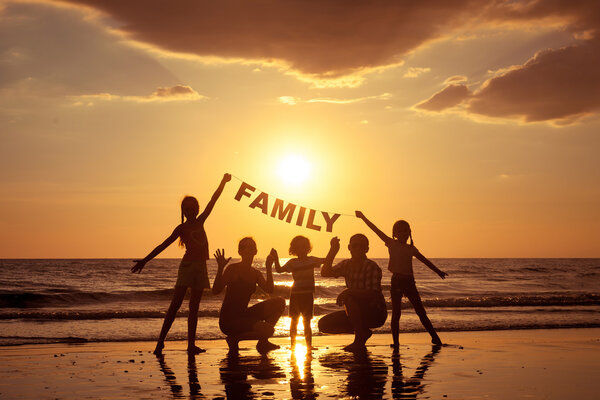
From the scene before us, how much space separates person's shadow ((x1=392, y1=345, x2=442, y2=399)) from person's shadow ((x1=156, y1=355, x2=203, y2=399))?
2258 mm

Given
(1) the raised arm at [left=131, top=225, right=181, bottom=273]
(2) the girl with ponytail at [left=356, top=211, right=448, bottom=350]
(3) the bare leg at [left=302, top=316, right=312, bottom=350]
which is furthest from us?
(2) the girl with ponytail at [left=356, top=211, right=448, bottom=350]

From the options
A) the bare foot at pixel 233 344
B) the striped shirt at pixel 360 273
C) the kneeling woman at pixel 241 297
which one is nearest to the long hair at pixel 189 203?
the kneeling woman at pixel 241 297

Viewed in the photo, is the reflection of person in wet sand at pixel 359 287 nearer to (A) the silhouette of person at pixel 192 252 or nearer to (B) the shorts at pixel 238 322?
(B) the shorts at pixel 238 322

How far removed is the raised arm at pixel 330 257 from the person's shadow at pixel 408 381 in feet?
5.68

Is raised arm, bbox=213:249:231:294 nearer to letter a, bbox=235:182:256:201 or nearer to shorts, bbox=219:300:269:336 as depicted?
shorts, bbox=219:300:269:336

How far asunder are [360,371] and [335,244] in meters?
2.45

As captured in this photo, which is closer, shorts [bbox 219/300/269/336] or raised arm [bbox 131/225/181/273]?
raised arm [bbox 131/225/181/273]

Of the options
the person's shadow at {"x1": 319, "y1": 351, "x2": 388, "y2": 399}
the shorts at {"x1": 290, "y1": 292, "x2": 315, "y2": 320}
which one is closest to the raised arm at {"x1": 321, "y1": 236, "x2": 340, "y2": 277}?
the shorts at {"x1": 290, "y1": 292, "x2": 315, "y2": 320}

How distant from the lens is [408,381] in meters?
8.16

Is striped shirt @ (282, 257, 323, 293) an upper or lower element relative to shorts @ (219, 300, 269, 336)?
upper

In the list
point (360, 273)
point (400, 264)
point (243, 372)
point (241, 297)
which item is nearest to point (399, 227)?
point (400, 264)

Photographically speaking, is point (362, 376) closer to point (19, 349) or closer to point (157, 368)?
point (157, 368)

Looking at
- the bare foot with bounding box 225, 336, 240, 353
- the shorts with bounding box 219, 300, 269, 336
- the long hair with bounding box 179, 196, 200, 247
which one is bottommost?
the bare foot with bounding box 225, 336, 240, 353

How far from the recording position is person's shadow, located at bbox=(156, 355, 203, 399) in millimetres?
7332
